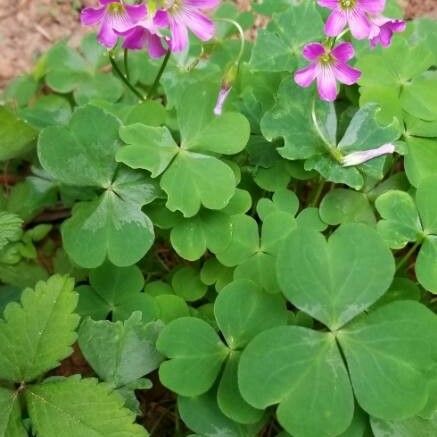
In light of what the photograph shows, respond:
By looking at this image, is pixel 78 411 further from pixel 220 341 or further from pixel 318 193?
pixel 318 193

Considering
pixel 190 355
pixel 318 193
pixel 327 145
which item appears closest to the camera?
pixel 190 355

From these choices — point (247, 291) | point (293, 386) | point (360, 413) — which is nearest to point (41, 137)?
point (247, 291)

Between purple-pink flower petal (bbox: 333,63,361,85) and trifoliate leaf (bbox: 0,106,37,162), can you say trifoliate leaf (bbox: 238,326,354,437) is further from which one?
trifoliate leaf (bbox: 0,106,37,162)

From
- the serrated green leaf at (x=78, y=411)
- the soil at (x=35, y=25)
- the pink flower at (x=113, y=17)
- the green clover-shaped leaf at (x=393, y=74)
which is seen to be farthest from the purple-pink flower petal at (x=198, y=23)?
the soil at (x=35, y=25)

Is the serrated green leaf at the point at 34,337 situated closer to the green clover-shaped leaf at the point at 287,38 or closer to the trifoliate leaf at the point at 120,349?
the trifoliate leaf at the point at 120,349

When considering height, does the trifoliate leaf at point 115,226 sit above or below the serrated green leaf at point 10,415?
above

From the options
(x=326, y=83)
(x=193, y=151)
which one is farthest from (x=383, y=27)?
(x=193, y=151)

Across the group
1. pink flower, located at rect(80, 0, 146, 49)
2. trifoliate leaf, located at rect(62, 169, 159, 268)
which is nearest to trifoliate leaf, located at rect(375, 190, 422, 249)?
trifoliate leaf, located at rect(62, 169, 159, 268)

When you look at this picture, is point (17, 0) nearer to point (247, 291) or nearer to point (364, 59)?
point (364, 59)
